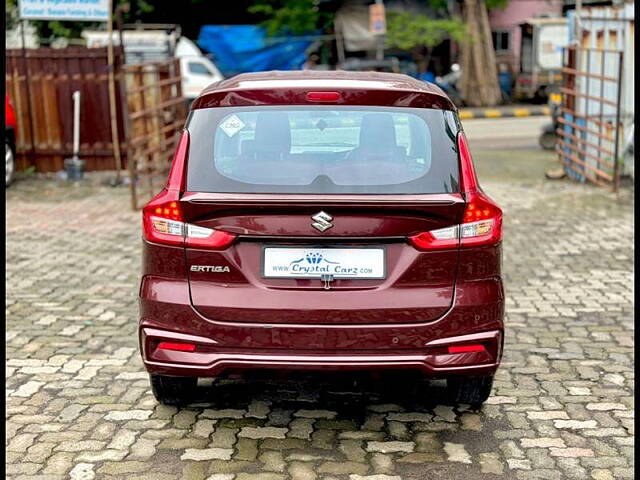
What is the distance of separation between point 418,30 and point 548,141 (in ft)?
43.7

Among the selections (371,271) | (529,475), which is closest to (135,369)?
(371,271)

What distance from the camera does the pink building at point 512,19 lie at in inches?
1398

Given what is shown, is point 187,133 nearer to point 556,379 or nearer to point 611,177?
point 556,379

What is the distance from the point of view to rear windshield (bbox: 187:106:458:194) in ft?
14.7

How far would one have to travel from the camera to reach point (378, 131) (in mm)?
4676

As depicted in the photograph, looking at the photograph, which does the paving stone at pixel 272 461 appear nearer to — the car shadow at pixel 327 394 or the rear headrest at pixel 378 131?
the car shadow at pixel 327 394

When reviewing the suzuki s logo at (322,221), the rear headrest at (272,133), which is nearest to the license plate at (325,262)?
the suzuki s logo at (322,221)

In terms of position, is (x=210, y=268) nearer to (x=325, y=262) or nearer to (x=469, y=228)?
(x=325, y=262)

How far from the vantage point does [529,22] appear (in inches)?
1222

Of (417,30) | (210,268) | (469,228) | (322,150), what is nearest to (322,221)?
(322,150)

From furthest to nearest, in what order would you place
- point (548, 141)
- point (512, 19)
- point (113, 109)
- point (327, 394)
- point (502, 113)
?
point (512, 19)
point (502, 113)
point (548, 141)
point (113, 109)
point (327, 394)

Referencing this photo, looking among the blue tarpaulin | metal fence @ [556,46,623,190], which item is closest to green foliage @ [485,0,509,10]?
the blue tarpaulin

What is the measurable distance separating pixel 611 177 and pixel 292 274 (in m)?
9.54

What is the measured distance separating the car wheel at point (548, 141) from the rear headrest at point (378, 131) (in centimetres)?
1397
